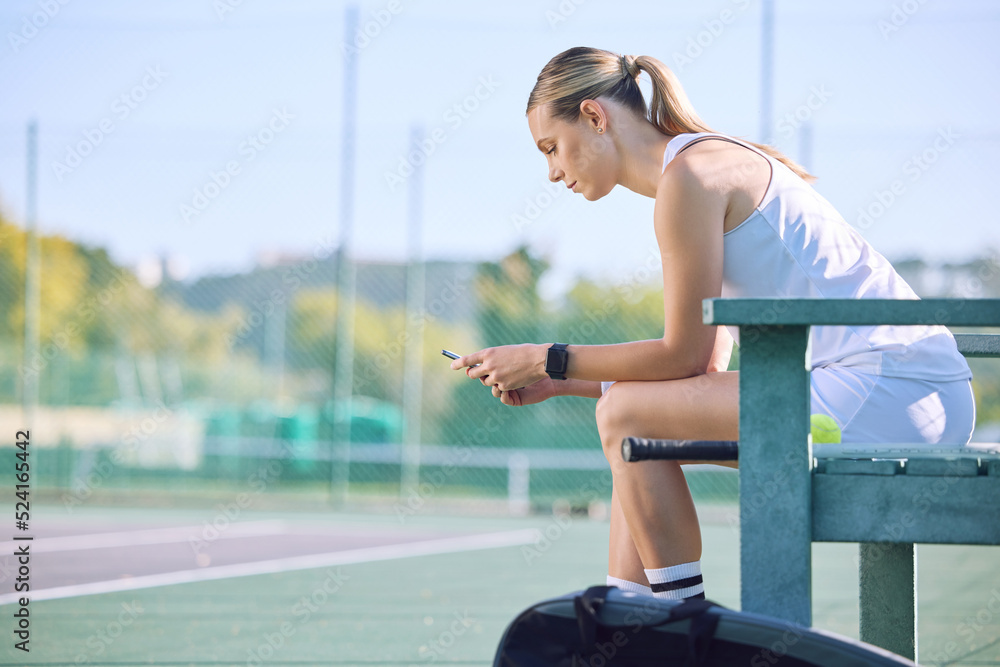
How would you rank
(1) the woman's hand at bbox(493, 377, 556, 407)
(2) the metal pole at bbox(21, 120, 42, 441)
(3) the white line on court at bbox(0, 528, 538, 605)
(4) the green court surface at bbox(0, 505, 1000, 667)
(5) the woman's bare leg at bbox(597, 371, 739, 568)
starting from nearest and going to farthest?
(5) the woman's bare leg at bbox(597, 371, 739, 568), (1) the woman's hand at bbox(493, 377, 556, 407), (4) the green court surface at bbox(0, 505, 1000, 667), (3) the white line on court at bbox(0, 528, 538, 605), (2) the metal pole at bbox(21, 120, 42, 441)

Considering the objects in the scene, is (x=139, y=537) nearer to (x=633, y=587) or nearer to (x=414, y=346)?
(x=414, y=346)

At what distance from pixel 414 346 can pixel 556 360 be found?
654 centimetres

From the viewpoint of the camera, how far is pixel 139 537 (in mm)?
5988

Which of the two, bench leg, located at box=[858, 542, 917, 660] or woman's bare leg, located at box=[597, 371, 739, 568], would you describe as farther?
bench leg, located at box=[858, 542, 917, 660]

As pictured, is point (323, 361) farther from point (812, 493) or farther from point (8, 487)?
point (812, 493)

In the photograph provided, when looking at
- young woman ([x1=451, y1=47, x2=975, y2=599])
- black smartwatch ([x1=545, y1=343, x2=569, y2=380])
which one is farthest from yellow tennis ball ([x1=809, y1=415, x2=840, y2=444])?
black smartwatch ([x1=545, y1=343, x2=569, y2=380])

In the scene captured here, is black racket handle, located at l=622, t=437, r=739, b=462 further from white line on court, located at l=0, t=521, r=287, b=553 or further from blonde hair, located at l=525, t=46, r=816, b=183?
white line on court, located at l=0, t=521, r=287, b=553

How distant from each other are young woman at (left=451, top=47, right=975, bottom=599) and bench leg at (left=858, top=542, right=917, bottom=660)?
1.03 ft

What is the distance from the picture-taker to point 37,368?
838cm

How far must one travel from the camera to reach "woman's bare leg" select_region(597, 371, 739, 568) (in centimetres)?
148

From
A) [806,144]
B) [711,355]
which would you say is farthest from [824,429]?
[806,144]

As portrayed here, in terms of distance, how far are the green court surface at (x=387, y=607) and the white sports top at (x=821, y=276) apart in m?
1.54

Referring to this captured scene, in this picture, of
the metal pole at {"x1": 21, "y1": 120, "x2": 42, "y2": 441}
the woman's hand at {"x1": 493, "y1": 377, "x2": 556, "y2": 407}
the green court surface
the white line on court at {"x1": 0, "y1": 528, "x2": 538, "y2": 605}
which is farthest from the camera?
the metal pole at {"x1": 21, "y1": 120, "x2": 42, "y2": 441}

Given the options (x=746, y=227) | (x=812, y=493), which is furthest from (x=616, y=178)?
(x=812, y=493)
